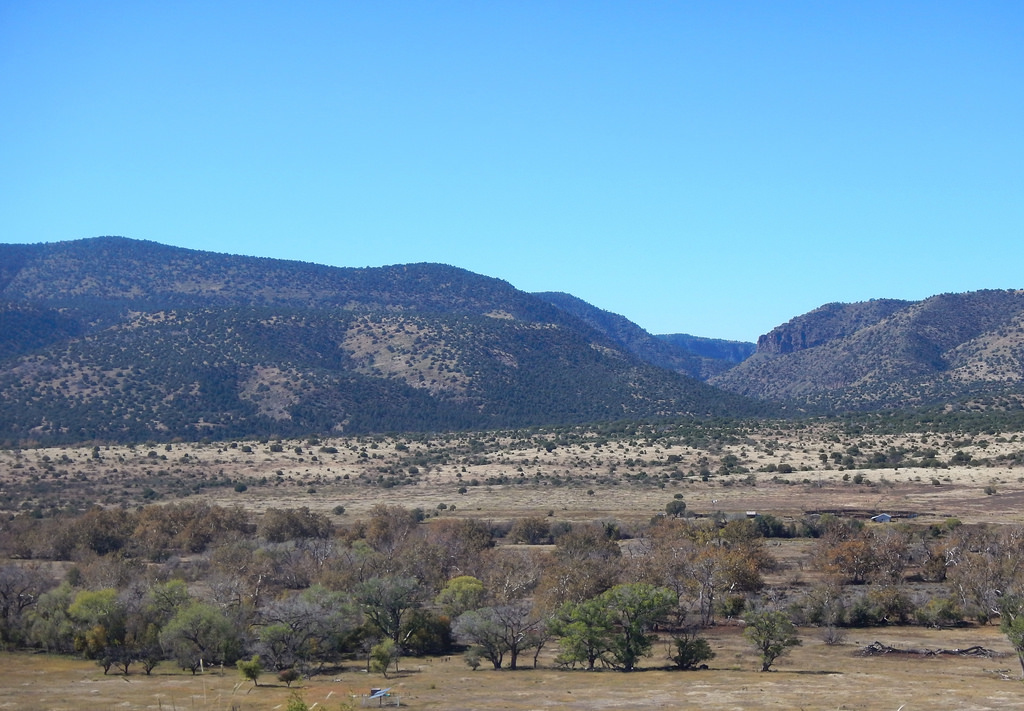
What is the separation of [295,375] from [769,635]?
117 m

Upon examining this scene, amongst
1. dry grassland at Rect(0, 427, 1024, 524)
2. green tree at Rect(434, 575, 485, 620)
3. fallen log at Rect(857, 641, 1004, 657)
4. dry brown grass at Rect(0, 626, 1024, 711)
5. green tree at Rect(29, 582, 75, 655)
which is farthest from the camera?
dry grassland at Rect(0, 427, 1024, 524)

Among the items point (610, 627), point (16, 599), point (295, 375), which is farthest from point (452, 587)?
point (295, 375)

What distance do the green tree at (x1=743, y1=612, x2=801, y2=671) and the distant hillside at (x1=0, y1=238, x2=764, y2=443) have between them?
308 feet

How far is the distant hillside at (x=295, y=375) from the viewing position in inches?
5103

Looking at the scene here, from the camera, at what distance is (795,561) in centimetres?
6081

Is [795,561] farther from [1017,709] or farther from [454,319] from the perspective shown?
[454,319]

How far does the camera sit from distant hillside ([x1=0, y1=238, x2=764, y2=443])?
129625mm

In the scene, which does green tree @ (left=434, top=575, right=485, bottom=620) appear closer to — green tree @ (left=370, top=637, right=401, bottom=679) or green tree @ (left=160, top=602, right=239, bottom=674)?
green tree @ (left=370, top=637, right=401, bottom=679)

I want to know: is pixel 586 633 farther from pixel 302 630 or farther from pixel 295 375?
pixel 295 375

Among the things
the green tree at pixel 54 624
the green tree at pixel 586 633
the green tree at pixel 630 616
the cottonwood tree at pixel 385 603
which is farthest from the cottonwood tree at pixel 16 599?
the green tree at pixel 630 616

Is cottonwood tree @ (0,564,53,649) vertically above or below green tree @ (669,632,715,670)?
above

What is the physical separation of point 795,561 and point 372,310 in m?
146

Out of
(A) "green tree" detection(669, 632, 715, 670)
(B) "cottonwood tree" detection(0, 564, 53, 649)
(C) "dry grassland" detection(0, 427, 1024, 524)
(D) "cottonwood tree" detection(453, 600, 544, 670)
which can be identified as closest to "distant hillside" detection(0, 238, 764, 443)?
(C) "dry grassland" detection(0, 427, 1024, 524)

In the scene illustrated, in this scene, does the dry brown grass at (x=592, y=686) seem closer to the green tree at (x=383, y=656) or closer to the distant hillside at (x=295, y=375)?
the green tree at (x=383, y=656)
